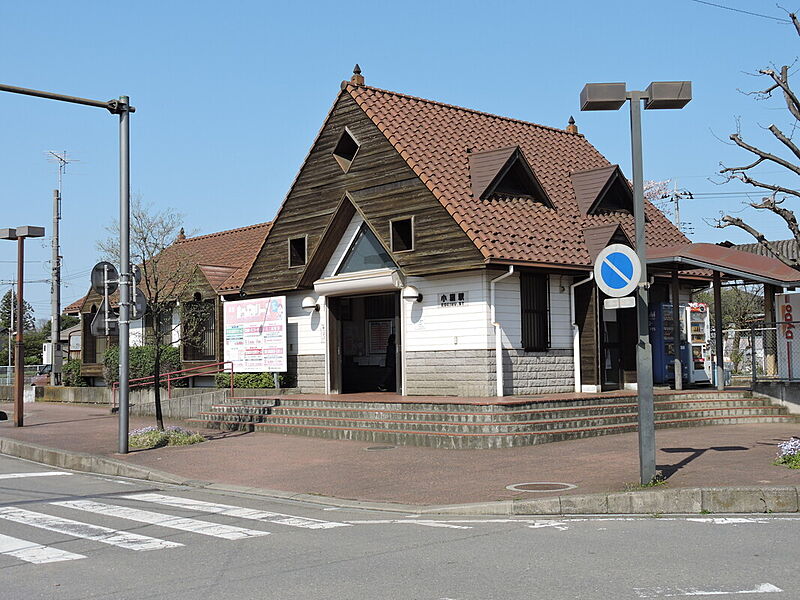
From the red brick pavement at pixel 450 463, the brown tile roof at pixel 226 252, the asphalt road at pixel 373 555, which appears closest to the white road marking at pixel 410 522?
the asphalt road at pixel 373 555

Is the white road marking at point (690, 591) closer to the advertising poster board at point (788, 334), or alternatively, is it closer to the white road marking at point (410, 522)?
the white road marking at point (410, 522)

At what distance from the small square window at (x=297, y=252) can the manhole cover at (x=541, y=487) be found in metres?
13.5

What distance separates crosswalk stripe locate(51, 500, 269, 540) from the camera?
906 cm

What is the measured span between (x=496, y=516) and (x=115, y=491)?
19.2ft

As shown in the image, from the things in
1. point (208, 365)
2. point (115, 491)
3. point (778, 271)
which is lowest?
point (115, 491)

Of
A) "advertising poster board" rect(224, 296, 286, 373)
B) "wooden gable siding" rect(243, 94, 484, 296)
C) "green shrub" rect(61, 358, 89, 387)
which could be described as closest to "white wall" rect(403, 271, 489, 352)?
"wooden gable siding" rect(243, 94, 484, 296)

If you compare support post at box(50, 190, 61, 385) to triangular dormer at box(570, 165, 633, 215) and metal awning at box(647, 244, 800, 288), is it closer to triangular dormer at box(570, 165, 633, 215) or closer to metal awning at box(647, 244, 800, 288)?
triangular dormer at box(570, 165, 633, 215)

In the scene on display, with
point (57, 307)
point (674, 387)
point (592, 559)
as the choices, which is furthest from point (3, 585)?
point (57, 307)

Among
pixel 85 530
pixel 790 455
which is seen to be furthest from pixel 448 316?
pixel 85 530

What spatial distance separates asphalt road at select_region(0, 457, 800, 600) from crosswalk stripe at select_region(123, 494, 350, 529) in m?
0.03

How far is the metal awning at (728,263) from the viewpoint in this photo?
19391 millimetres

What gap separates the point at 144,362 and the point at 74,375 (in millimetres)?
6803

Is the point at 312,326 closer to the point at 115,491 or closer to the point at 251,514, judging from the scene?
the point at 115,491

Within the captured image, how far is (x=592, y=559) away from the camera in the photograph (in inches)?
292
